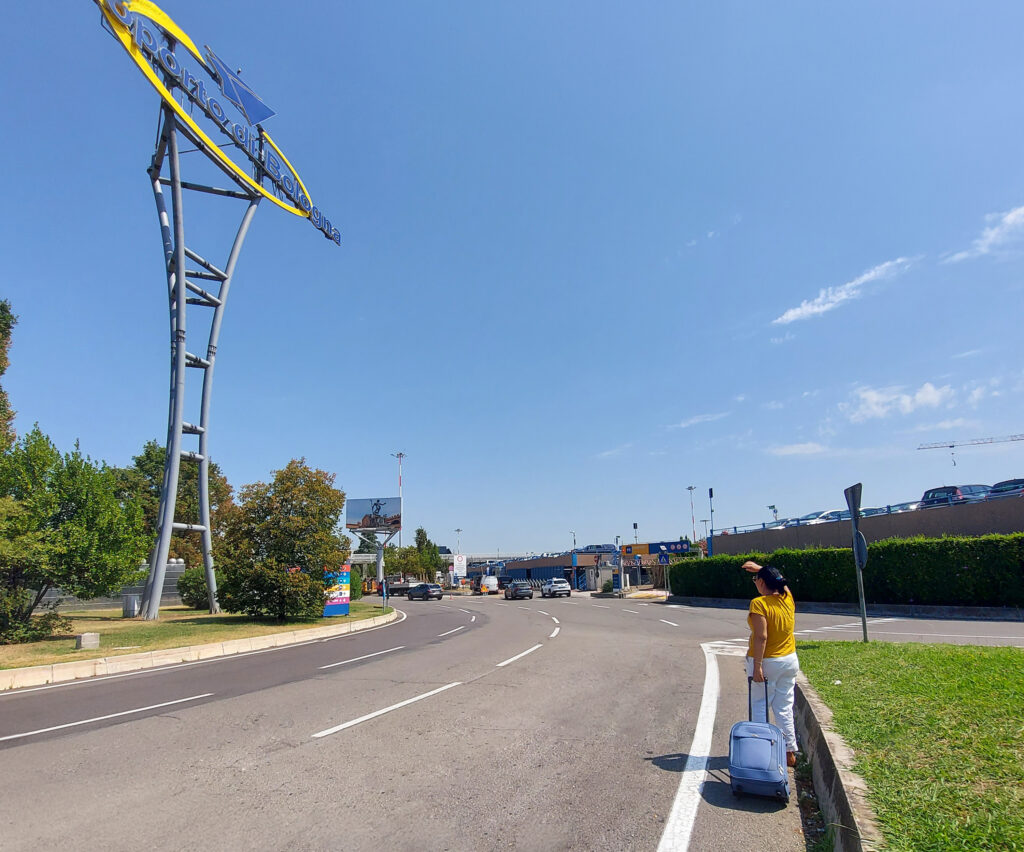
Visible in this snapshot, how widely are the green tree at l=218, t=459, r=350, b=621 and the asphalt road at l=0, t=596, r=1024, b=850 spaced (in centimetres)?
1073

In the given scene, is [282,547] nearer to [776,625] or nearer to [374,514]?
[776,625]

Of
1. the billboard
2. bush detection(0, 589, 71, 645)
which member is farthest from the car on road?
bush detection(0, 589, 71, 645)

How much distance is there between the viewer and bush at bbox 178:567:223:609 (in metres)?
33.5

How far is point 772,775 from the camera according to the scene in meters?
4.63

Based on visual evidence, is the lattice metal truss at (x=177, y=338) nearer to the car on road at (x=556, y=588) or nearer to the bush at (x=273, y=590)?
the bush at (x=273, y=590)

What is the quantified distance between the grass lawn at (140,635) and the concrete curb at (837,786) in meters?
14.5

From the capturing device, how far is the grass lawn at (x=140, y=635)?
1436 cm

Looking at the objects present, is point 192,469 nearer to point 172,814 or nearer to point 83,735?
point 83,735

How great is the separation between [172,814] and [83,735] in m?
3.83

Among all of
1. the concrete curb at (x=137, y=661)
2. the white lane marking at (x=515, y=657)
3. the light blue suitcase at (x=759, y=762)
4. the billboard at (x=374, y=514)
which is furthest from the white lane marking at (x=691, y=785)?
the billboard at (x=374, y=514)

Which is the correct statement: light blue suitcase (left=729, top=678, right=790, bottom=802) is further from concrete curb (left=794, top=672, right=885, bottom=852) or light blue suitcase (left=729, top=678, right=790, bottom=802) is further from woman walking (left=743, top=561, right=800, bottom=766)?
woman walking (left=743, top=561, right=800, bottom=766)

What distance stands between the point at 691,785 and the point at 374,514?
220 ft

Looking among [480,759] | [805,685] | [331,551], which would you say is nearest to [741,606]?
[331,551]

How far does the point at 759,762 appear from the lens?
473cm
